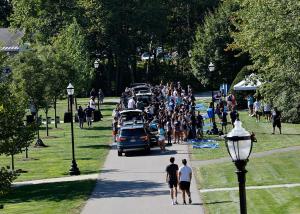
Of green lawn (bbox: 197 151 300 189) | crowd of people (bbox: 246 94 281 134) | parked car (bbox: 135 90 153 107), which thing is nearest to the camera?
green lawn (bbox: 197 151 300 189)

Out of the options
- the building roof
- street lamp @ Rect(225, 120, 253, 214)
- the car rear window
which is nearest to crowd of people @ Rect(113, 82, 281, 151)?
the car rear window

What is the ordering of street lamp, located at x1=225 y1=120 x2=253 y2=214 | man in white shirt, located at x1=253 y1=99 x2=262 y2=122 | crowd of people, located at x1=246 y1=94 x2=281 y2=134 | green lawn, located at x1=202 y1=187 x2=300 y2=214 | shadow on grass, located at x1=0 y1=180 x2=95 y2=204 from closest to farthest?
street lamp, located at x1=225 y1=120 x2=253 y2=214 → green lawn, located at x1=202 y1=187 x2=300 y2=214 → shadow on grass, located at x1=0 y1=180 x2=95 y2=204 → crowd of people, located at x1=246 y1=94 x2=281 y2=134 → man in white shirt, located at x1=253 y1=99 x2=262 y2=122

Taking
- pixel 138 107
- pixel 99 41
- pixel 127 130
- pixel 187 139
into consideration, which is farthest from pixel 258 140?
pixel 99 41

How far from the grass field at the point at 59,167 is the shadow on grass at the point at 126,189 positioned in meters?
0.46

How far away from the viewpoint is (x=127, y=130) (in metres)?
36.8

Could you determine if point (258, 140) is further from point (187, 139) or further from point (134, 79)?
point (134, 79)

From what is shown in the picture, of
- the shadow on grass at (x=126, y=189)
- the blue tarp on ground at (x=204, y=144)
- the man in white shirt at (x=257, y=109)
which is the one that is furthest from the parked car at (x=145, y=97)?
the shadow on grass at (x=126, y=189)

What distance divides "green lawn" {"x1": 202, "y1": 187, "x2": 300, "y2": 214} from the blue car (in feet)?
38.2

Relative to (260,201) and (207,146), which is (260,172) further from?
(207,146)

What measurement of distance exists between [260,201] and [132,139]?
1411 centimetres

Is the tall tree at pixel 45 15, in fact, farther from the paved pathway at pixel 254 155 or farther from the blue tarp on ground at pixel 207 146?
the paved pathway at pixel 254 155

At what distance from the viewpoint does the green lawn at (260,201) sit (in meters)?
21.8

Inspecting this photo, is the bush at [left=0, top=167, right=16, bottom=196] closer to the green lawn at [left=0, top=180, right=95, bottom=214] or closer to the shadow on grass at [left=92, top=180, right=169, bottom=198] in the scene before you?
the green lawn at [left=0, top=180, right=95, bottom=214]

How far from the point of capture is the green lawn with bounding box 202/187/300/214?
71.6 feet
